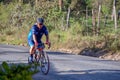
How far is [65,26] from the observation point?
2409cm

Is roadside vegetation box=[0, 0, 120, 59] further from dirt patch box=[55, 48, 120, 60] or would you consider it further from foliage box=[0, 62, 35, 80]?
foliage box=[0, 62, 35, 80]

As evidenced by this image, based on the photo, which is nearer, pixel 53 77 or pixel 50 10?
pixel 53 77

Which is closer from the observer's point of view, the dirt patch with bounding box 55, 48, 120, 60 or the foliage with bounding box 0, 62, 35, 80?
the foliage with bounding box 0, 62, 35, 80

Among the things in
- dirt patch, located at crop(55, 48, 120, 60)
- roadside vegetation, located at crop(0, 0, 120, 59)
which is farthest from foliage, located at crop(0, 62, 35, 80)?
roadside vegetation, located at crop(0, 0, 120, 59)

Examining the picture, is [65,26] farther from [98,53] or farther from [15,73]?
[15,73]

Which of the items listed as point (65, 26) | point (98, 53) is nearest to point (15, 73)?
point (98, 53)

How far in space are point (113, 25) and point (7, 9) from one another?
12177 mm

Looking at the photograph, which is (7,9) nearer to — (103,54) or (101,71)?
(103,54)

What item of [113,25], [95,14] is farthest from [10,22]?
[113,25]

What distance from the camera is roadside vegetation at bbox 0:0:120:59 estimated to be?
2000 cm

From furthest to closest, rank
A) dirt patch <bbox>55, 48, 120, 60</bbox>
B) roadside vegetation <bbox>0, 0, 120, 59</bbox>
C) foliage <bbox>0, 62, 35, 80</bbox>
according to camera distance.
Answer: roadside vegetation <bbox>0, 0, 120, 59</bbox>, dirt patch <bbox>55, 48, 120, 60</bbox>, foliage <bbox>0, 62, 35, 80</bbox>

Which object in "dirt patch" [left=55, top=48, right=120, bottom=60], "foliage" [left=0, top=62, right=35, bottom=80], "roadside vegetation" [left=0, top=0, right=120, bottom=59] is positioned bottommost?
"dirt patch" [left=55, top=48, right=120, bottom=60]

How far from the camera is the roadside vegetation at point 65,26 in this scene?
20000 mm

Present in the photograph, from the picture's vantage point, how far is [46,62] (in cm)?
1137
